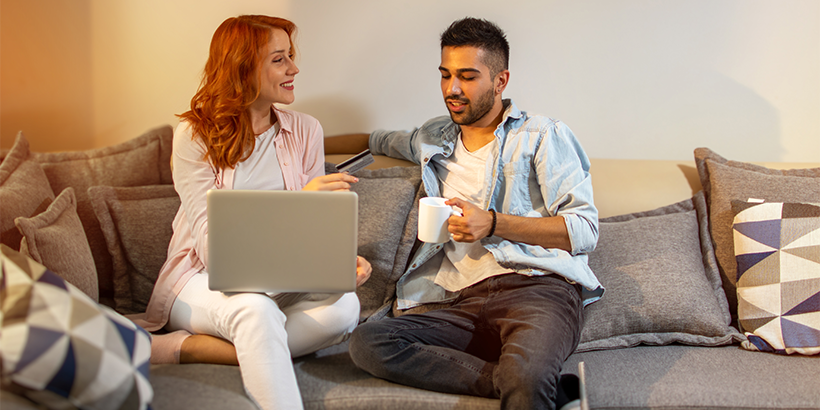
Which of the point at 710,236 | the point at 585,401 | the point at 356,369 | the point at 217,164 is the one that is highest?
the point at 217,164

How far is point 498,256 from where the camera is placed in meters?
1.59

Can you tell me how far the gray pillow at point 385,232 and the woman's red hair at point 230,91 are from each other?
42 centimetres

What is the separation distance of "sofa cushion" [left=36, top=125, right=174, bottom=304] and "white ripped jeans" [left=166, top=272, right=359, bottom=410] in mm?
360

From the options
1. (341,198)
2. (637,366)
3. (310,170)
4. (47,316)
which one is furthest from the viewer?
(310,170)

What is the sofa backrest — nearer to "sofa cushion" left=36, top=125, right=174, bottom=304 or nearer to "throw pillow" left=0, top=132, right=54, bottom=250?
"sofa cushion" left=36, top=125, right=174, bottom=304

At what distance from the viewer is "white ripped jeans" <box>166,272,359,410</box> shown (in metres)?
1.25

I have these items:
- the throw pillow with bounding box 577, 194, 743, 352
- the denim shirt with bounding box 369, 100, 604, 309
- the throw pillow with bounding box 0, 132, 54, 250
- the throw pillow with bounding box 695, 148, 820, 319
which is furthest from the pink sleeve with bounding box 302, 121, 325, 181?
the throw pillow with bounding box 695, 148, 820, 319

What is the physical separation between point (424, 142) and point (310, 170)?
1.27 ft

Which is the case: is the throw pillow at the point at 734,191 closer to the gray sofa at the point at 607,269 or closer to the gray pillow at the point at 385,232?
the gray sofa at the point at 607,269

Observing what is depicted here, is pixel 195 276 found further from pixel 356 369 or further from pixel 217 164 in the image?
pixel 356 369

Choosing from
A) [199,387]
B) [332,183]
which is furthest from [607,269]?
[199,387]

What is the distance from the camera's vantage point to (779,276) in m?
1.56

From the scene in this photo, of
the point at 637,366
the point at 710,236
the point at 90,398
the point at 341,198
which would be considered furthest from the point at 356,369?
the point at 710,236

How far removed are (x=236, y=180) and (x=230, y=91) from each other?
0.26 meters
